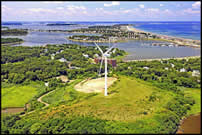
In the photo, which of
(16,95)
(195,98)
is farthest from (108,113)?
(16,95)

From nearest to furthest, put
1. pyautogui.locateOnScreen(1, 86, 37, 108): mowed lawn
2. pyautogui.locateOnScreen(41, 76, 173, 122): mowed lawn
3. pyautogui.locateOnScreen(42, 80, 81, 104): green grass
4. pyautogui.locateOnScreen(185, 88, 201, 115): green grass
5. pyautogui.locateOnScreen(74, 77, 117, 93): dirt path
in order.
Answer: pyautogui.locateOnScreen(41, 76, 173, 122): mowed lawn → pyautogui.locateOnScreen(185, 88, 201, 115): green grass → pyautogui.locateOnScreen(1, 86, 37, 108): mowed lawn → pyautogui.locateOnScreen(42, 80, 81, 104): green grass → pyautogui.locateOnScreen(74, 77, 117, 93): dirt path

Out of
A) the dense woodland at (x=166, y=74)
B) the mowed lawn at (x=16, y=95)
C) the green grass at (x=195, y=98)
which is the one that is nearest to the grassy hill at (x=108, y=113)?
the green grass at (x=195, y=98)

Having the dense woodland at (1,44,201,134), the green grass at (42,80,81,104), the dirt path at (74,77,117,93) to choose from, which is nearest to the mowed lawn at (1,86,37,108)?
the dense woodland at (1,44,201,134)

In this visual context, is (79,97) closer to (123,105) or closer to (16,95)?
(123,105)

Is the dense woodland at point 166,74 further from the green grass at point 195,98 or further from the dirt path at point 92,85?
the dirt path at point 92,85

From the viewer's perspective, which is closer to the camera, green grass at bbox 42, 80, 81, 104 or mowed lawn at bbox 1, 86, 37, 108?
mowed lawn at bbox 1, 86, 37, 108

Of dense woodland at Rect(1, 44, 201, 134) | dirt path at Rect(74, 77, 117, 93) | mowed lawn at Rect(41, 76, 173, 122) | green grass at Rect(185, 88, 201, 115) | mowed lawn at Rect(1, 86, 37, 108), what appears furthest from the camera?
dirt path at Rect(74, 77, 117, 93)

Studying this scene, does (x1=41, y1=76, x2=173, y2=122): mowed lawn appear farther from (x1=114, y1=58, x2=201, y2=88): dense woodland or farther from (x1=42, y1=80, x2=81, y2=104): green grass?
(x1=114, y1=58, x2=201, y2=88): dense woodland
